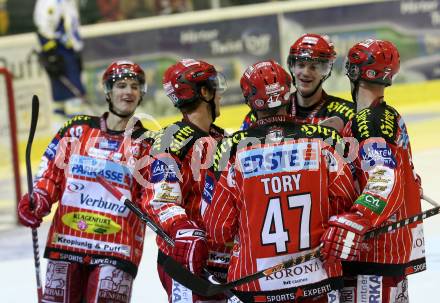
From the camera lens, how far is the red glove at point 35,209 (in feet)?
17.1

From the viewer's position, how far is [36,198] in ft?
17.1

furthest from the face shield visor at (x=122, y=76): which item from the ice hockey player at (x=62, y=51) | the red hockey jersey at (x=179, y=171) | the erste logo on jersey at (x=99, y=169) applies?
the ice hockey player at (x=62, y=51)

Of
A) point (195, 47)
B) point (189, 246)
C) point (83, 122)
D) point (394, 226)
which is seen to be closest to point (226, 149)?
point (189, 246)

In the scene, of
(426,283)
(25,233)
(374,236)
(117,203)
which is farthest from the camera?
(25,233)

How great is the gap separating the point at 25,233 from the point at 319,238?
5.05 m

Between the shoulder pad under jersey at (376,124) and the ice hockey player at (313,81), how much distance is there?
1.54 feet

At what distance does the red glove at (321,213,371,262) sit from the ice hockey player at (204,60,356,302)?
0.21 ft

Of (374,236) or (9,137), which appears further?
(9,137)

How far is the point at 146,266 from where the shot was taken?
7.29m

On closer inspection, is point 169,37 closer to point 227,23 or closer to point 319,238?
point 227,23

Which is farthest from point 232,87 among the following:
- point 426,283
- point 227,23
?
point 426,283

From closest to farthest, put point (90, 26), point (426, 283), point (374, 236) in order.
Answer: point (374, 236) < point (426, 283) < point (90, 26)

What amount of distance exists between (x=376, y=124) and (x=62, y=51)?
792cm

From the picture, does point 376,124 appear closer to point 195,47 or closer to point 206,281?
point 206,281
